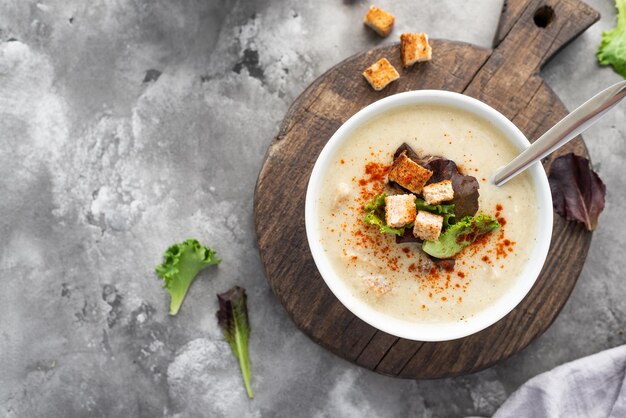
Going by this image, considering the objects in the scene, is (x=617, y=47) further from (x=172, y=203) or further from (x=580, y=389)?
(x=172, y=203)

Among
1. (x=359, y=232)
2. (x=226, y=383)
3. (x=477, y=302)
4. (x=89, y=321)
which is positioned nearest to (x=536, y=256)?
(x=477, y=302)

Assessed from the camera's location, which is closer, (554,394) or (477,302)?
(477,302)

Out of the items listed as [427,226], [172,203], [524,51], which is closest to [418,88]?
[524,51]

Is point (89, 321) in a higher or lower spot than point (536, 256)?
lower

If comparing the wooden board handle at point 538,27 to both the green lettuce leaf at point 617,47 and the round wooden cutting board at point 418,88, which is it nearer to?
the round wooden cutting board at point 418,88

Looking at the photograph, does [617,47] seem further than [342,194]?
Yes

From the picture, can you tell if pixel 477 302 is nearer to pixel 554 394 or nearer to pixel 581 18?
pixel 554 394
